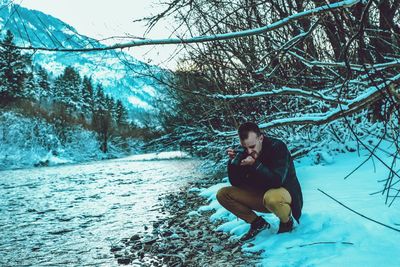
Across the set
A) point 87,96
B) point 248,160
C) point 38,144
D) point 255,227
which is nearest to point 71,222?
point 255,227

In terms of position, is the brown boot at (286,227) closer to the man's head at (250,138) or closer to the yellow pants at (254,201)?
the yellow pants at (254,201)

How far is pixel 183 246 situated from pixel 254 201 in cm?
100

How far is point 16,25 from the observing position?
2.25m

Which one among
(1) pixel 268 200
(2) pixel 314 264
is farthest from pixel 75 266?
(2) pixel 314 264

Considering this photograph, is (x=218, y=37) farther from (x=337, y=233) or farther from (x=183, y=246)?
(x=183, y=246)

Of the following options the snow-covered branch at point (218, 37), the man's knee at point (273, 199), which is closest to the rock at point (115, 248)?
the man's knee at point (273, 199)

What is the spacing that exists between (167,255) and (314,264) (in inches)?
66.6

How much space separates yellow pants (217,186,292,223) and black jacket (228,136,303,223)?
0.08 meters

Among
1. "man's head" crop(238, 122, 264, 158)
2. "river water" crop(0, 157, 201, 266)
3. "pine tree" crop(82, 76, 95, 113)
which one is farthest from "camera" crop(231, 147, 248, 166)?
"pine tree" crop(82, 76, 95, 113)

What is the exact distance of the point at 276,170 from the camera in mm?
3750

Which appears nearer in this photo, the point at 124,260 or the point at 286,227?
the point at 286,227

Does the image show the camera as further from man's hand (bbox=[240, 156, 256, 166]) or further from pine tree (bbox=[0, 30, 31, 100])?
pine tree (bbox=[0, 30, 31, 100])

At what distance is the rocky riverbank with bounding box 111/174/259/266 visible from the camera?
3.71 metres

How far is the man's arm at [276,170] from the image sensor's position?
374 cm
